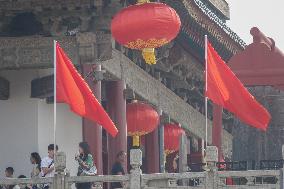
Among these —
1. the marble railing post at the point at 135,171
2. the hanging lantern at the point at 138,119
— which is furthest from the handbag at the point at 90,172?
the hanging lantern at the point at 138,119

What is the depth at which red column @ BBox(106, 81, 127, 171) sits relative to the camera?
18594 mm

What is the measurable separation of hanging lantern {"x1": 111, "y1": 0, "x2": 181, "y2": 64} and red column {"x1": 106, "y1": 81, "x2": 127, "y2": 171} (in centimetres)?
295

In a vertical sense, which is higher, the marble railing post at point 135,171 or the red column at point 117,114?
the red column at point 117,114

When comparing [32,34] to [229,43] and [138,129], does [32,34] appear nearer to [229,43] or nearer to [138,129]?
[138,129]

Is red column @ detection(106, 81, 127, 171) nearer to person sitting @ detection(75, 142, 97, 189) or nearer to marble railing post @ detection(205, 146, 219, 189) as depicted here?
person sitting @ detection(75, 142, 97, 189)

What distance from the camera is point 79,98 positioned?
14500mm

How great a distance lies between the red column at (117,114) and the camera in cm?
1859

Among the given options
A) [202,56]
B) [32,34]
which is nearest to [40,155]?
[32,34]

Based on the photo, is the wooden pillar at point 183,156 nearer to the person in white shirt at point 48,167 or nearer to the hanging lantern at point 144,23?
the hanging lantern at point 144,23

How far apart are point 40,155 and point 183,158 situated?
11.8ft

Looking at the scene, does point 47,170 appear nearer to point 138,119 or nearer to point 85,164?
point 85,164

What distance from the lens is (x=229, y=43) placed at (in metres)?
24.2

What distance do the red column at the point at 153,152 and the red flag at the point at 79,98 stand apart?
327 inches

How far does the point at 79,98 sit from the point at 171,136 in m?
8.82
